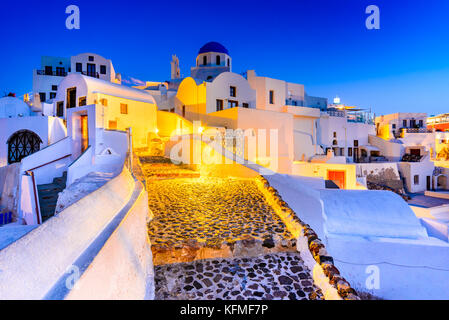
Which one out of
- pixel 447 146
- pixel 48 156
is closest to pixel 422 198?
pixel 447 146

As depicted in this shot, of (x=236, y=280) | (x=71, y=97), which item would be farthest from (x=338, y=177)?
(x=71, y=97)

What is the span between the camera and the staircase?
28.9ft

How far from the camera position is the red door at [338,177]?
55.8 feet

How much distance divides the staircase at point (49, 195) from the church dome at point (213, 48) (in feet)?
69.2

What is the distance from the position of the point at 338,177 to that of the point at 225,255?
51.4 feet

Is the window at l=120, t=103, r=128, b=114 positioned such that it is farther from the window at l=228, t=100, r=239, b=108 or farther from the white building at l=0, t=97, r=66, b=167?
the window at l=228, t=100, r=239, b=108

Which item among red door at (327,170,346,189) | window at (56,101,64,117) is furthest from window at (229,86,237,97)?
window at (56,101,64,117)

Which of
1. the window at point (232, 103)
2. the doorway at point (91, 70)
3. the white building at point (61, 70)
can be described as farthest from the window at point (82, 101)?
the doorway at point (91, 70)

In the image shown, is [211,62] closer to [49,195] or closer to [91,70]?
[91,70]

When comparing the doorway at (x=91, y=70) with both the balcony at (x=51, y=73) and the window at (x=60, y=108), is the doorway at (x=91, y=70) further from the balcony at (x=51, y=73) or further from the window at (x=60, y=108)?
the window at (x=60, y=108)

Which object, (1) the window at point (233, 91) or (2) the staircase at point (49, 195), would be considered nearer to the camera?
(2) the staircase at point (49, 195)

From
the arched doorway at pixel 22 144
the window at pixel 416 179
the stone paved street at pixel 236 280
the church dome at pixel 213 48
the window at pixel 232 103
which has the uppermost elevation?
the church dome at pixel 213 48

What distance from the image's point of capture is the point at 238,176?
10.3 metres
